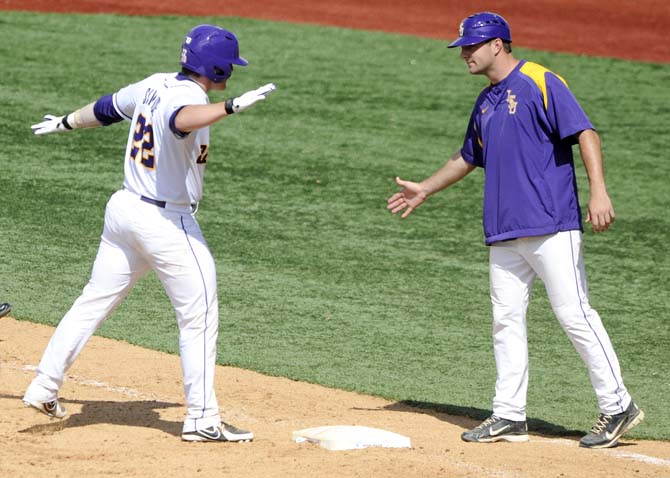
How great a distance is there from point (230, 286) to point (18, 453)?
3.67 meters

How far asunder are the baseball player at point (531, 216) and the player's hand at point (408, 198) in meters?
0.43

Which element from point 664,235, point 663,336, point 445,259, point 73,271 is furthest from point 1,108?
point 663,336

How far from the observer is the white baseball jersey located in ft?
17.2

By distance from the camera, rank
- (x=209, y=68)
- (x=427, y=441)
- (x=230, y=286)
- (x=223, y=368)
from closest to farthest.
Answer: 1. (x=209, y=68)
2. (x=427, y=441)
3. (x=223, y=368)
4. (x=230, y=286)

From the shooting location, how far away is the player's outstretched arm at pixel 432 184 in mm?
6094

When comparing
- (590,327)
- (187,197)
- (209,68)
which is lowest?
(590,327)

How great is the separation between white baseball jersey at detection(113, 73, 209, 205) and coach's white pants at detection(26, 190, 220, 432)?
8 centimetres

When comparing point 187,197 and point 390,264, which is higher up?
point 187,197

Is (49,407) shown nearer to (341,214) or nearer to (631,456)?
(631,456)

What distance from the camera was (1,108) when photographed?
1300cm

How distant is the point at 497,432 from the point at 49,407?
203cm

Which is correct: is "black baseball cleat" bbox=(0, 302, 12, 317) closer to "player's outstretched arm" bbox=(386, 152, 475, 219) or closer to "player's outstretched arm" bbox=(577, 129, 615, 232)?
"player's outstretched arm" bbox=(386, 152, 475, 219)

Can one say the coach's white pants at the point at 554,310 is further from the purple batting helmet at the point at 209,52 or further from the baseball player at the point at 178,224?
the purple batting helmet at the point at 209,52

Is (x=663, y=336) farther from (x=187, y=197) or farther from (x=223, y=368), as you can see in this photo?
(x=187, y=197)
